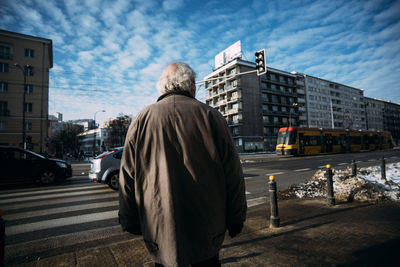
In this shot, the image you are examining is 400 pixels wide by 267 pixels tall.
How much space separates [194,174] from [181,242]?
16.4 inches

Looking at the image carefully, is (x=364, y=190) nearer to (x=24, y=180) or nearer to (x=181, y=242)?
(x=181, y=242)

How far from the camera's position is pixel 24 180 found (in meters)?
8.22

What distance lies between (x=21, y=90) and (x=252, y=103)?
147 feet

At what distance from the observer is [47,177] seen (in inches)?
337

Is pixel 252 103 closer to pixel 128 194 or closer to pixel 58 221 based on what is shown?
pixel 58 221

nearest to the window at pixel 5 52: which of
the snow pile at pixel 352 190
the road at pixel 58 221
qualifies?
the road at pixel 58 221

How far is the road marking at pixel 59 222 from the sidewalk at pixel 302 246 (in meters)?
1.53

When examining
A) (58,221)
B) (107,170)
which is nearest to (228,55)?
(107,170)

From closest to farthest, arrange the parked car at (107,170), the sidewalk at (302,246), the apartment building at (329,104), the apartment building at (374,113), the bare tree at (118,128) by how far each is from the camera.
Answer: the sidewalk at (302,246)
the parked car at (107,170)
the bare tree at (118,128)
the apartment building at (329,104)
the apartment building at (374,113)

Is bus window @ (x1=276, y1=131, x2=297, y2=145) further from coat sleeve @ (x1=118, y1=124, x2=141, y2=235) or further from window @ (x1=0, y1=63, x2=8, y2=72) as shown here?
window @ (x1=0, y1=63, x2=8, y2=72)

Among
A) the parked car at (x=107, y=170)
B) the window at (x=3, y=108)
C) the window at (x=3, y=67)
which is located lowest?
the parked car at (x=107, y=170)

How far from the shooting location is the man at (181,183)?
4.29 ft

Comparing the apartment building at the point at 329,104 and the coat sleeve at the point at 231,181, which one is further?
the apartment building at the point at 329,104

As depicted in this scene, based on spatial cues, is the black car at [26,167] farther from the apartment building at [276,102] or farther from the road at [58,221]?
the apartment building at [276,102]
